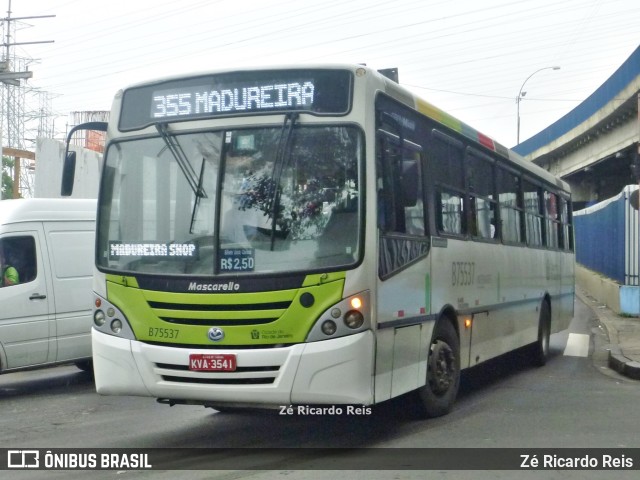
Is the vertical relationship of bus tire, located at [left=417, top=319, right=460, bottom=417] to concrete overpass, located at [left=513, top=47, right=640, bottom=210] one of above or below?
below

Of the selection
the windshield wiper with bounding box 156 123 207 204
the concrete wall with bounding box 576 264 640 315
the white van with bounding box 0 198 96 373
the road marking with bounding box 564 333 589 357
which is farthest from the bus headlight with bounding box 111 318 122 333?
the concrete wall with bounding box 576 264 640 315

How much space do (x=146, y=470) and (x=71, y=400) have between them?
14.9 ft

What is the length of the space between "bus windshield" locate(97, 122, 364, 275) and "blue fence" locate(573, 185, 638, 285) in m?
15.1

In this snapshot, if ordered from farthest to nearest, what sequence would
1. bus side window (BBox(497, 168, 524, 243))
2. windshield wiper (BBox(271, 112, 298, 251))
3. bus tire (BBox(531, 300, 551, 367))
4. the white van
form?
bus tire (BBox(531, 300, 551, 367)), bus side window (BBox(497, 168, 524, 243)), the white van, windshield wiper (BBox(271, 112, 298, 251))

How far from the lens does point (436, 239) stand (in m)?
9.52

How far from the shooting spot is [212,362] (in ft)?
25.2

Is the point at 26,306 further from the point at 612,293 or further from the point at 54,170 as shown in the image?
the point at 54,170

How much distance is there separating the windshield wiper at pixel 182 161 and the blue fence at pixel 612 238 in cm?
1537

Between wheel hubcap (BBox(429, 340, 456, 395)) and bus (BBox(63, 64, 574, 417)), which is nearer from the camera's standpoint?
bus (BBox(63, 64, 574, 417))

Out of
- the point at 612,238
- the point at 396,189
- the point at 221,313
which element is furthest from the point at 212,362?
the point at 612,238

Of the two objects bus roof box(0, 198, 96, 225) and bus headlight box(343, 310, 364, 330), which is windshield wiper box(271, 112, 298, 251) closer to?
bus headlight box(343, 310, 364, 330)

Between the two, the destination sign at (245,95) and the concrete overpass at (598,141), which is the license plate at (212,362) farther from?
the concrete overpass at (598,141)

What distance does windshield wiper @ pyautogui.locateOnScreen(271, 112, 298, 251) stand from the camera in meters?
7.76

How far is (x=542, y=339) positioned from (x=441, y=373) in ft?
19.3
